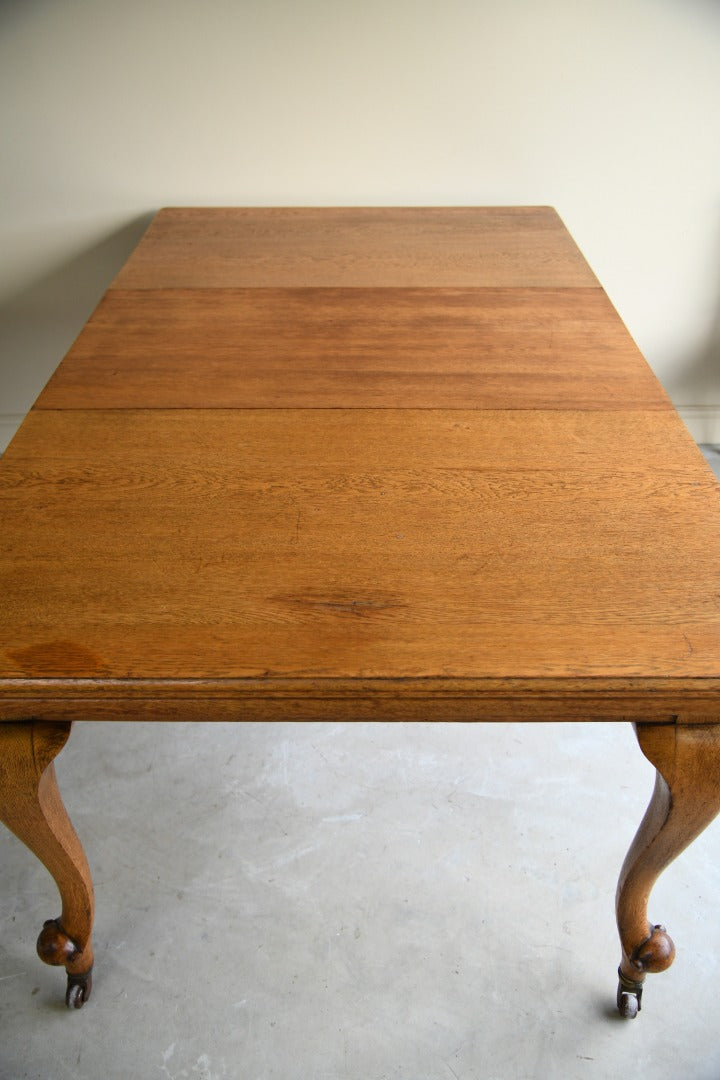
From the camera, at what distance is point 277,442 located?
1.20 meters

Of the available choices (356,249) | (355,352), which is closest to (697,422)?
(356,249)

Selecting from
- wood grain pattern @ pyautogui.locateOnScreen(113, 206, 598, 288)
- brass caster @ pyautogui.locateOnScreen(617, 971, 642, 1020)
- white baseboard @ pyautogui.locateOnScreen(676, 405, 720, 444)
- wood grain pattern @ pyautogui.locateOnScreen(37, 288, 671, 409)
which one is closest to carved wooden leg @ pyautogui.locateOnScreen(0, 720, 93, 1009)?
wood grain pattern @ pyautogui.locateOnScreen(37, 288, 671, 409)

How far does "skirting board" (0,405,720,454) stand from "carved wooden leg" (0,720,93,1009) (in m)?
1.42

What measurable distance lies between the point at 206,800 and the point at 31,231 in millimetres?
1275

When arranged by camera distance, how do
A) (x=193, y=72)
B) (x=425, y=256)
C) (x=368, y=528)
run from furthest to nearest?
(x=193, y=72)
(x=425, y=256)
(x=368, y=528)

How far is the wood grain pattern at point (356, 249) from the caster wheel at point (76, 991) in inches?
41.1

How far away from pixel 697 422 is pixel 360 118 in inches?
41.7

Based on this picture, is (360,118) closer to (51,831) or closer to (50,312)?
(50,312)

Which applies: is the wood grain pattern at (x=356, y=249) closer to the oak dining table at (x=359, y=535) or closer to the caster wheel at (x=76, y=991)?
the oak dining table at (x=359, y=535)

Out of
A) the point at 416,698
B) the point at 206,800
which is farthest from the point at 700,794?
the point at 206,800

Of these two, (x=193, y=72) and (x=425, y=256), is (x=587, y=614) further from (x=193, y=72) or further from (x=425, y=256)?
(x=193, y=72)

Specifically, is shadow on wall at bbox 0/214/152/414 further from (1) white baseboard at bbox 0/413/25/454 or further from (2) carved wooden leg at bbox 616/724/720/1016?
(2) carved wooden leg at bbox 616/724/720/1016

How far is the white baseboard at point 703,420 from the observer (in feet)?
7.53

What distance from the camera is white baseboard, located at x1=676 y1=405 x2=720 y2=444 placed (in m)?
2.29
